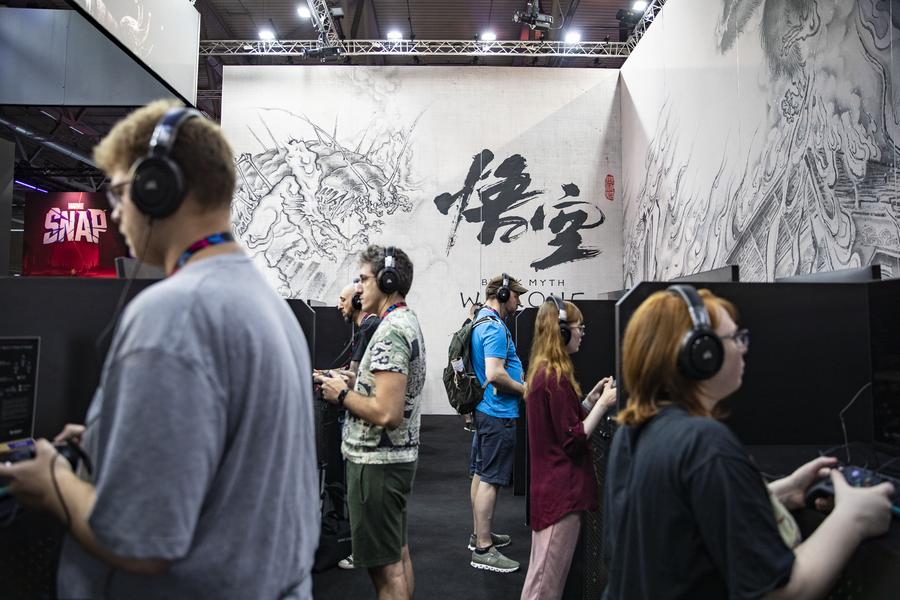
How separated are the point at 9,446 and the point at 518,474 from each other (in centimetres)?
390

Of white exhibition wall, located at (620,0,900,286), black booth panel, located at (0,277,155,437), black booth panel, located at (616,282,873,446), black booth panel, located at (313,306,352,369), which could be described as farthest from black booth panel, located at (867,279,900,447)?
black booth panel, located at (313,306,352,369)

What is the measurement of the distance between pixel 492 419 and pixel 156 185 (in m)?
2.95

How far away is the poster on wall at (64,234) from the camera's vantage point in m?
10.1

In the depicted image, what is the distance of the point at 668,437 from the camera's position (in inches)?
42.3

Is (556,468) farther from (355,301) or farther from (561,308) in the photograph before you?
(355,301)

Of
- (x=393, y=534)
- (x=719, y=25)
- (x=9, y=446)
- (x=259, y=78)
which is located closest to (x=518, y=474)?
(x=393, y=534)

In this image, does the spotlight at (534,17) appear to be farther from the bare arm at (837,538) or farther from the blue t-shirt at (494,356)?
the bare arm at (837,538)

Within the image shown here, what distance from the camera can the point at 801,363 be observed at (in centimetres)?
204

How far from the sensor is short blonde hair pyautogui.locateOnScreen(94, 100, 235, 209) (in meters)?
0.93

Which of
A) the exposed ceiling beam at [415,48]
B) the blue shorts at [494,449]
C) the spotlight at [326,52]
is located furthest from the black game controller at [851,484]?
the spotlight at [326,52]

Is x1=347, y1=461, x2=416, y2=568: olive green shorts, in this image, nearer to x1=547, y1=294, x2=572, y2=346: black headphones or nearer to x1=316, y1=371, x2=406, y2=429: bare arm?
x1=316, y1=371, x2=406, y2=429: bare arm

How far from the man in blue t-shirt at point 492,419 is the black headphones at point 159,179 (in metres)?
2.70

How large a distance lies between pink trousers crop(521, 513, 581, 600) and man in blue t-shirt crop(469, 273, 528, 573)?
117 cm

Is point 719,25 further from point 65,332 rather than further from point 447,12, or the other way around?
point 65,332
